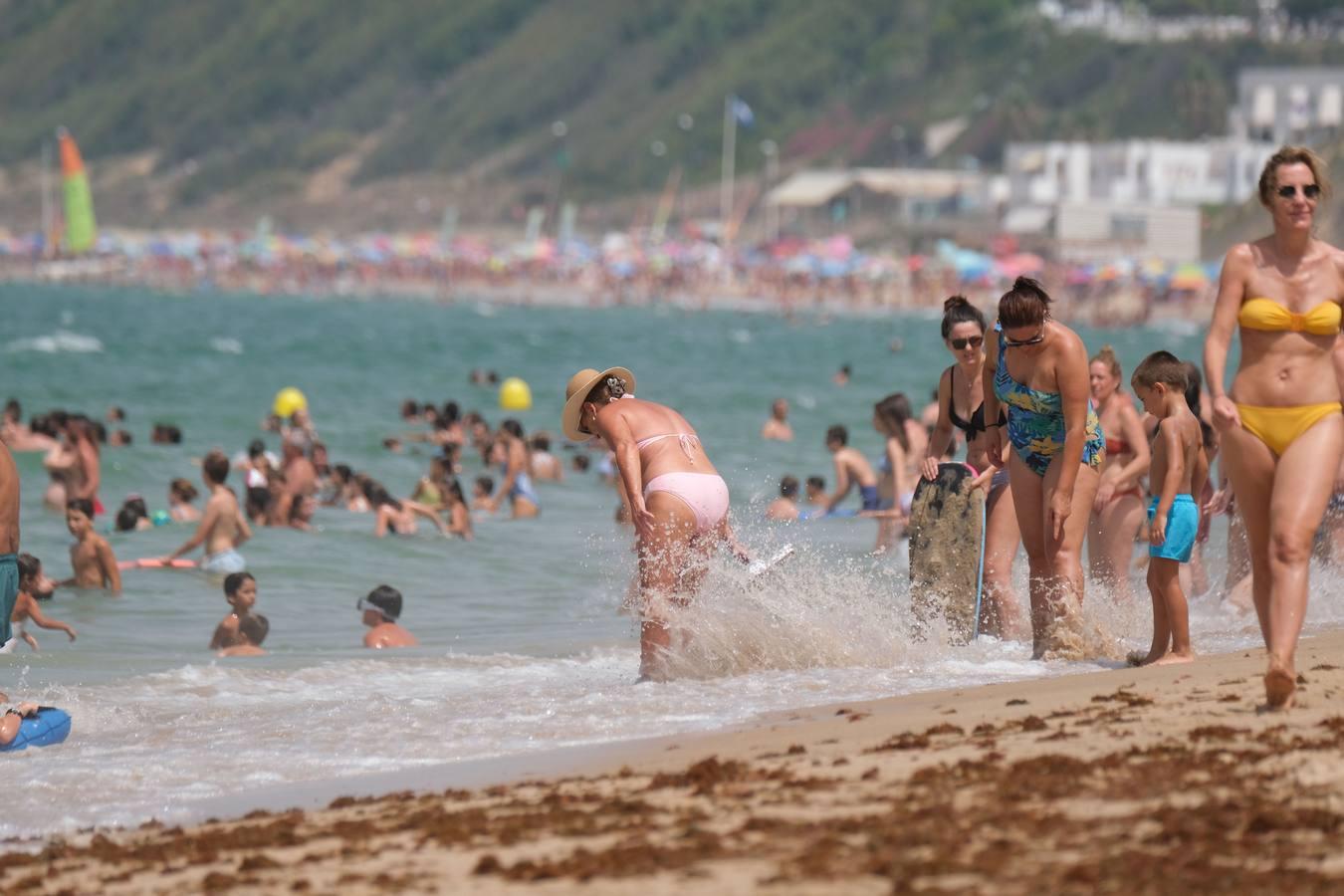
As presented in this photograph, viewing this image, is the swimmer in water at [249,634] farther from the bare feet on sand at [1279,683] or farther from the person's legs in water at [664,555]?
the bare feet on sand at [1279,683]

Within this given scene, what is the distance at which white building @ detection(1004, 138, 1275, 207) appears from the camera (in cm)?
8562

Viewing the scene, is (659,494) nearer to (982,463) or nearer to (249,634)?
(982,463)

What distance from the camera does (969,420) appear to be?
8.05 meters

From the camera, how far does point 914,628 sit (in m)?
7.98

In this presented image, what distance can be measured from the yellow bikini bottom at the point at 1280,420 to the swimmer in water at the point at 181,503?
38.0 feet

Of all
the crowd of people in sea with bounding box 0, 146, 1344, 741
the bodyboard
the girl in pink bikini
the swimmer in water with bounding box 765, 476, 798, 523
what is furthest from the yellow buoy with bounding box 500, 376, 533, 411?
the girl in pink bikini

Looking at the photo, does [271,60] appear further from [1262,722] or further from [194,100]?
[1262,722]

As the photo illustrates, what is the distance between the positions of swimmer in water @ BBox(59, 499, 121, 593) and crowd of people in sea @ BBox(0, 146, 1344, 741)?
1 centimetres

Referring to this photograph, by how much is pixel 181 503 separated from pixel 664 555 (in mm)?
9458

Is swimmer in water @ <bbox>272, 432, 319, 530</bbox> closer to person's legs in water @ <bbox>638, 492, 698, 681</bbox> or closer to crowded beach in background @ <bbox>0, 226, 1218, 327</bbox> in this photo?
person's legs in water @ <bbox>638, 492, 698, 681</bbox>

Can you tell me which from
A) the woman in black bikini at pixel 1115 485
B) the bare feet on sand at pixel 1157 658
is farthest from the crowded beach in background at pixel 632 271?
the bare feet on sand at pixel 1157 658

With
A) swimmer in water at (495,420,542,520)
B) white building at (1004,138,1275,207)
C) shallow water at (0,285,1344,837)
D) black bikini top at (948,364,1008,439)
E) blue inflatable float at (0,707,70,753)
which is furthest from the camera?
white building at (1004,138,1275,207)

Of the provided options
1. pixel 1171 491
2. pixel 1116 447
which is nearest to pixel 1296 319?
pixel 1171 491

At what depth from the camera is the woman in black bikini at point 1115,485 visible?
8906mm
